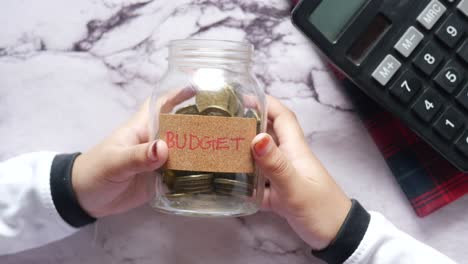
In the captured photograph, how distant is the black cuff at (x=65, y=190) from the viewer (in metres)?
0.45

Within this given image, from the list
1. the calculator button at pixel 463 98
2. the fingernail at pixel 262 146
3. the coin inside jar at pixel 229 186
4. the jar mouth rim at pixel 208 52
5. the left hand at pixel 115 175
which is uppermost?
the calculator button at pixel 463 98

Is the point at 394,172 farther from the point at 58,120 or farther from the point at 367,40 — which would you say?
the point at 58,120

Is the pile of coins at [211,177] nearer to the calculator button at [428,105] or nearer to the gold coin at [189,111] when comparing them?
the gold coin at [189,111]

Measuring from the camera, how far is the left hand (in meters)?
0.41

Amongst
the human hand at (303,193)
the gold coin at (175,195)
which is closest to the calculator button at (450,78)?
the human hand at (303,193)

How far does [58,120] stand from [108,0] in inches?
4.8

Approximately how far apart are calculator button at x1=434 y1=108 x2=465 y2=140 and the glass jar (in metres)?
0.15

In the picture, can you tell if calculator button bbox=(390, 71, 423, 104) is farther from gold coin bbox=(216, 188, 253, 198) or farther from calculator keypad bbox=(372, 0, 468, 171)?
gold coin bbox=(216, 188, 253, 198)

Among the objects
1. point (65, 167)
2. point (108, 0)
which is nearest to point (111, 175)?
point (65, 167)

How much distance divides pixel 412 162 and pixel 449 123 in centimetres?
6

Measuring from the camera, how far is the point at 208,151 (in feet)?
1.19

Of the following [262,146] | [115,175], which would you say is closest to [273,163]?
[262,146]

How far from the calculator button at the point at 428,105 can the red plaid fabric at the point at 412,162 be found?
4 centimetres

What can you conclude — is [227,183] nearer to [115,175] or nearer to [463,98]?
[115,175]
